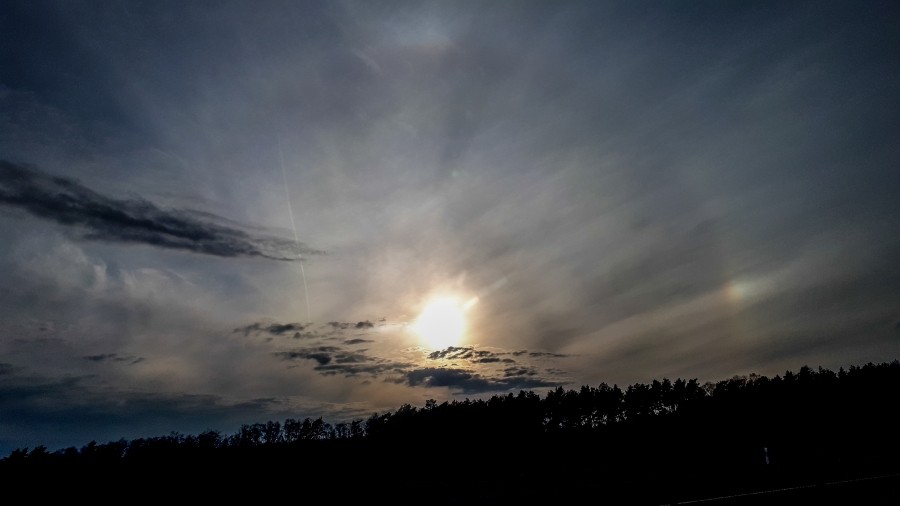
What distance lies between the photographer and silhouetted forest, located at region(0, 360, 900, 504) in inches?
968

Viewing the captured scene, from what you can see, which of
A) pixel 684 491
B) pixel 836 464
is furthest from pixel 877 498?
pixel 836 464

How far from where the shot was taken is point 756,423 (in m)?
89.2

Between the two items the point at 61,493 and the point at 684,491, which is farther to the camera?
the point at 61,493

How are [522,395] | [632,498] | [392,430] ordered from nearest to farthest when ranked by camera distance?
[632,498], [392,430], [522,395]

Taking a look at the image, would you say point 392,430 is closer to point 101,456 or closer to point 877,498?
point 101,456

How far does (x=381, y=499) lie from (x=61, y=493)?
5218 cm

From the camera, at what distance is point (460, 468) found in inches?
3110

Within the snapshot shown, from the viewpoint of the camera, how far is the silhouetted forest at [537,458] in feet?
80.6

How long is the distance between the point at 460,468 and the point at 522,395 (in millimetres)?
64397

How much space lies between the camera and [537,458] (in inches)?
3162

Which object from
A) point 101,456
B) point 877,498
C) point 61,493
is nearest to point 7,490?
point 61,493

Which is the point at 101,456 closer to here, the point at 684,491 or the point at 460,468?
the point at 460,468

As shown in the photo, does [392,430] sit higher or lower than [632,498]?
lower

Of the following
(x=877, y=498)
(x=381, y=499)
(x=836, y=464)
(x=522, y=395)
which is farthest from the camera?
(x=522, y=395)
